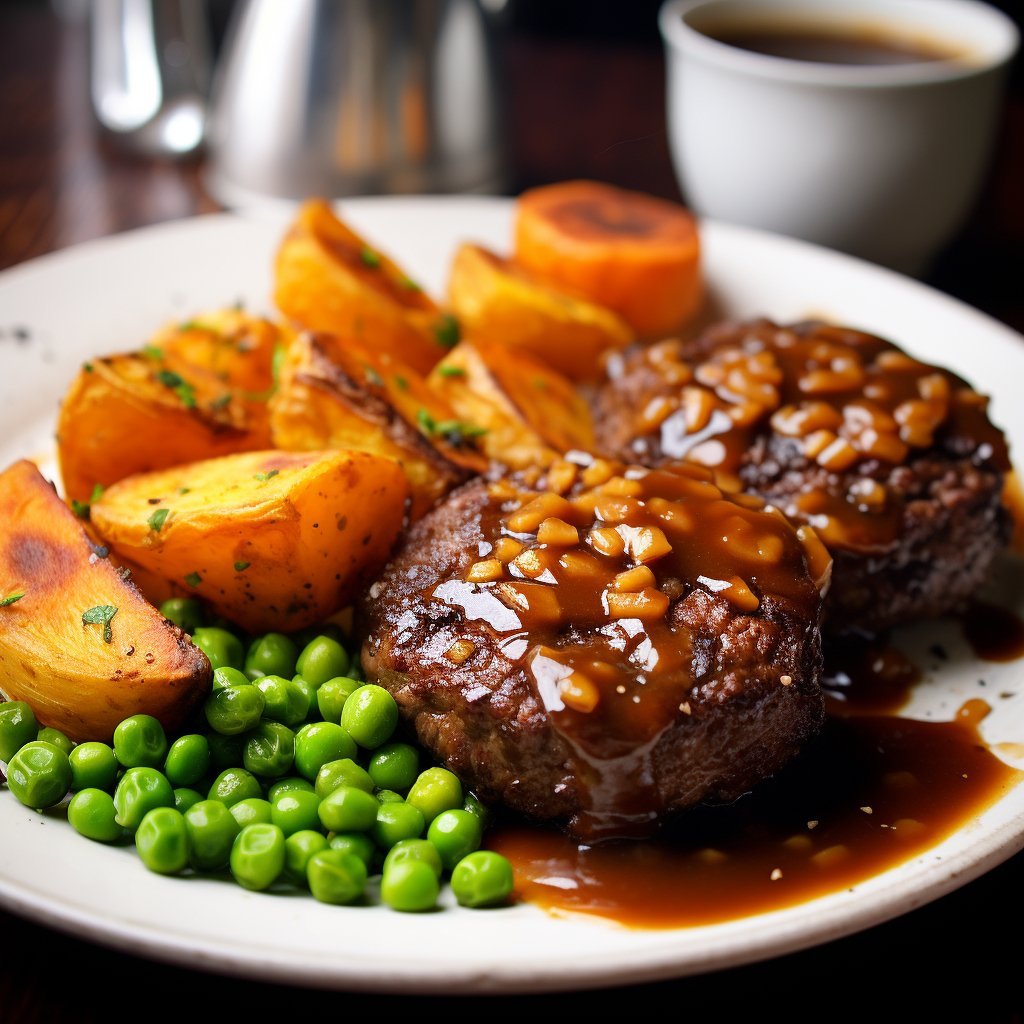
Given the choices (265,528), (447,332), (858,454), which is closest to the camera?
(265,528)

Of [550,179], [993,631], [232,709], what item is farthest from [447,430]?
[550,179]

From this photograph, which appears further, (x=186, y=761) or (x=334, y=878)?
(x=186, y=761)

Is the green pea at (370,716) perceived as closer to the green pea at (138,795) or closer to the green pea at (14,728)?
the green pea at (138,795)

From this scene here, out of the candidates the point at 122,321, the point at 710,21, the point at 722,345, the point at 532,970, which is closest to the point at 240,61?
the point at 122,321

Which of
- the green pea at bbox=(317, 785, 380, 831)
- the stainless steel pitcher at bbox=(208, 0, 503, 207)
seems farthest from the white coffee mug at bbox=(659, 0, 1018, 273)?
the green pea at bbox=(317, 785, 380, 831)

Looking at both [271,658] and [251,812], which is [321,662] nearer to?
[271,658]

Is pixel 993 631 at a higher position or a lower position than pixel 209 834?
lower

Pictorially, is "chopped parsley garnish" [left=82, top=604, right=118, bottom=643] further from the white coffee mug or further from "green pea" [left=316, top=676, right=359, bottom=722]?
the white coffee mug
